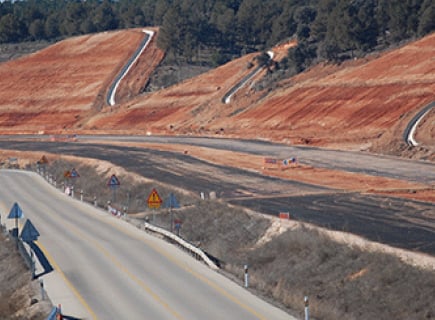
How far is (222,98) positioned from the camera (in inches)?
3792

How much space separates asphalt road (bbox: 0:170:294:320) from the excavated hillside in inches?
998

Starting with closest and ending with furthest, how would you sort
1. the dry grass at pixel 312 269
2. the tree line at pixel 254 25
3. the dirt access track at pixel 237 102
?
the dry grass at pixel 312 269
the dirt access track at pixel 237 102
the tree line at pixel 254 25

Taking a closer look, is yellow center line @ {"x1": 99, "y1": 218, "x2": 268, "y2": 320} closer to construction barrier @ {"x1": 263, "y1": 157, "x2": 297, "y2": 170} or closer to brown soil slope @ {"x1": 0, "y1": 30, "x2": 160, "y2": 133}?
construction barrier @ {"x1": 263, "y1": 157, "x2": 297, "y2": 170}

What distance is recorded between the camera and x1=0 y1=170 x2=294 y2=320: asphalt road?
67.9 ft

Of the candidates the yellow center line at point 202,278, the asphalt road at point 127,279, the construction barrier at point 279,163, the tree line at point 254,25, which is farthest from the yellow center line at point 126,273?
the tree line at point 254,25

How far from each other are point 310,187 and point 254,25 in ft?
301

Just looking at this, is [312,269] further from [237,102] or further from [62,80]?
[62,80]

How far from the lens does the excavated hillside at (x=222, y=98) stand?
66.8 meters

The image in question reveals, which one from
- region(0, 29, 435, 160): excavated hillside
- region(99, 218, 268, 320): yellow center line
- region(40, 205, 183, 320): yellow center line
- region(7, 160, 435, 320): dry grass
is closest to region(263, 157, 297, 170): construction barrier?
region(0, 29, 435, 160): excavated hillside

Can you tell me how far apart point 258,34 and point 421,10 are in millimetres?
45111

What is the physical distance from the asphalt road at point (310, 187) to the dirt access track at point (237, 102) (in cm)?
212

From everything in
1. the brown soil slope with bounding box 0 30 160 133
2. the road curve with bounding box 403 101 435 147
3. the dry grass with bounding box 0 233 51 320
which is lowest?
the brown soil slope with bounding box 0 30 160 133

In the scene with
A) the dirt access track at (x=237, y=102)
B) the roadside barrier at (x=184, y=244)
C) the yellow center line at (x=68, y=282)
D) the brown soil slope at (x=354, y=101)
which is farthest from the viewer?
the brown soil slope at (x=354, y=101)

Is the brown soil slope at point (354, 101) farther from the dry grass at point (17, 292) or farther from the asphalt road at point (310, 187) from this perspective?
the dry grass at point (17, 292)
